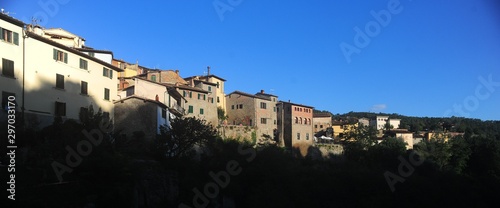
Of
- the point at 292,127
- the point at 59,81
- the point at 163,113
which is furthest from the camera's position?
the point at 292,127

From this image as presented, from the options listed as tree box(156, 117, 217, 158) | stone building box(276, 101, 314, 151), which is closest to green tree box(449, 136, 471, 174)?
stone building box(276, 101, 314, 151)

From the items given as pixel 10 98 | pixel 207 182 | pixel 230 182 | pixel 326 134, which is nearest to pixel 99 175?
pixel 10 98

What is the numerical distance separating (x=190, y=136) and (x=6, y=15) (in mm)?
14899

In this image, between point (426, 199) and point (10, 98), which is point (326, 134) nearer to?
point (426, 199)

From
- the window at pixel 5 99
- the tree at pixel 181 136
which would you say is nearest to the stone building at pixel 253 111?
the tree at pixel 181 136

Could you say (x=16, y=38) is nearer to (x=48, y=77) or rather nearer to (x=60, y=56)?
(x=48, y=77)
